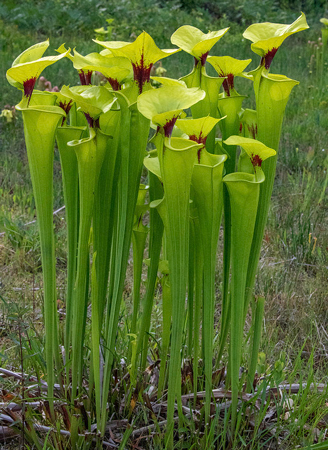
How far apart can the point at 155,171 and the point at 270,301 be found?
1.17 m

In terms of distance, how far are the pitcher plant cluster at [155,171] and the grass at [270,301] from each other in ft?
0.24

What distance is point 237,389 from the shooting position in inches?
35.2

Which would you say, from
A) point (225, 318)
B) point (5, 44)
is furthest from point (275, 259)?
point (5, 44)

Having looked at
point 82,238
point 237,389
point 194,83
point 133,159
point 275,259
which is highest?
point 194,83

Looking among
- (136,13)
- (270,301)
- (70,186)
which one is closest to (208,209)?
(70,186)

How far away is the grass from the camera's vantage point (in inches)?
37.8

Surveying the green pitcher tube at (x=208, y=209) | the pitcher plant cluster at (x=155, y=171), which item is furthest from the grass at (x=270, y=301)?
the green pitcher tube at (x=208, y=209)

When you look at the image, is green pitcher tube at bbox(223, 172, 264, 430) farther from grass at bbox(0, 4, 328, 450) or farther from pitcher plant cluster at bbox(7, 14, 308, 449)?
grass at bbox(0, 4, 328, 450)

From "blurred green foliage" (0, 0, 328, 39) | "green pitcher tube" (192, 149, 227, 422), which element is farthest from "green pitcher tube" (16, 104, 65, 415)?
"blurred green foliage" (0, 0, 328, 39)

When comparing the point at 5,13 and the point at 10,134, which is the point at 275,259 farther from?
the point at 5,13

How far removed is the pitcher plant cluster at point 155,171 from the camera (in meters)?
0.71

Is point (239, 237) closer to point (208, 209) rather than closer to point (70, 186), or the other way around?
point (208, 209)

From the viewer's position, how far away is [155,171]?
0.76 metres

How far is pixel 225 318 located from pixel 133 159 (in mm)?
442
